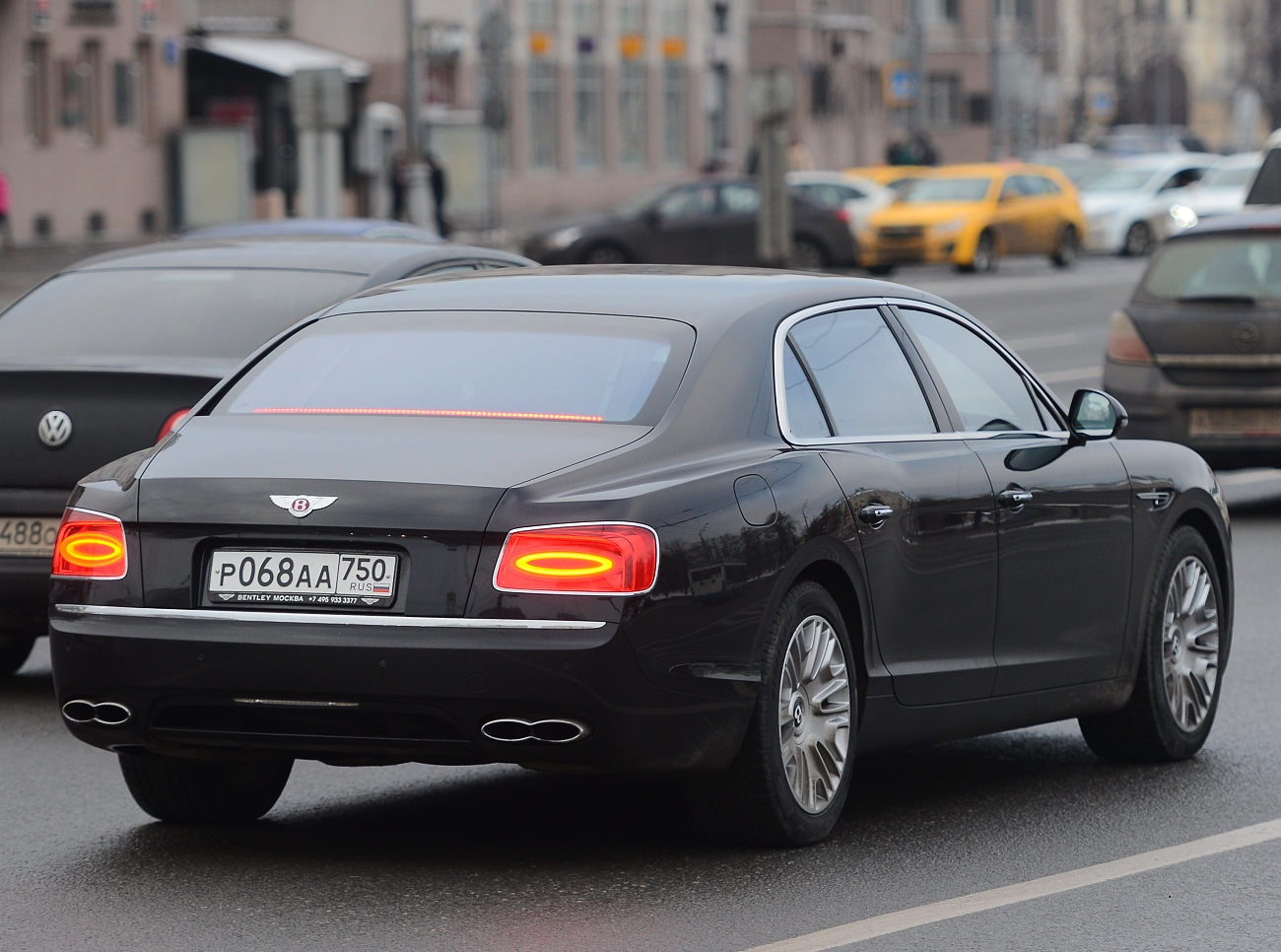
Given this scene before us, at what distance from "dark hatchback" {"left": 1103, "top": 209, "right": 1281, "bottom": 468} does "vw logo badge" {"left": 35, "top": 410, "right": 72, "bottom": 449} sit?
6991 millimetres

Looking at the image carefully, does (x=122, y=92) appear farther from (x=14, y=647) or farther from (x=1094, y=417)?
(x=1094, y=417)

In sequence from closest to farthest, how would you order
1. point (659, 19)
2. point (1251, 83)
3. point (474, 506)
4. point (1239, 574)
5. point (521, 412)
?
point (474, 506) → point (521, 412) → point (1239, 574) → point (659, 19) → point (1251, 83)

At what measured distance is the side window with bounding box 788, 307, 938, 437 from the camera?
686 centimetres

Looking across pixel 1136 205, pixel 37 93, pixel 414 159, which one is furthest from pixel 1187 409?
pixel 37 93

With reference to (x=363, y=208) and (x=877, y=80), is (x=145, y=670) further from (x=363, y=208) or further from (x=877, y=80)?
(x=877, y=80)

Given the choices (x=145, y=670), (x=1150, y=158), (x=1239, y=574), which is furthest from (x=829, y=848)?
(x=1150, y=158)

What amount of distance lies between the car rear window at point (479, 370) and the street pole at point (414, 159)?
3324 centimetres

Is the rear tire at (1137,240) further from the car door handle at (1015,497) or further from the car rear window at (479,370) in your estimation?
the car rear window at (479,370)

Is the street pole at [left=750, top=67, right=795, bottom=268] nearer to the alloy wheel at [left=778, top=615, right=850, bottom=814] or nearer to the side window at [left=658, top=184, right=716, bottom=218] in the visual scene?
the side window at [left=658, top=184, right=716, bottom=218]

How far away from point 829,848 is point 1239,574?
623 centimetres

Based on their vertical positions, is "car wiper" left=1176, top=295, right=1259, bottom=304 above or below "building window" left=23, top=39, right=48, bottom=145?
below

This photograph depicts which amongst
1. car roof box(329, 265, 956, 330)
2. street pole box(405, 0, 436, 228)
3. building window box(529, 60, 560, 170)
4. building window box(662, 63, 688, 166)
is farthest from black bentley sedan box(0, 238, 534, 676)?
building window box(662, 63, 688, 166)

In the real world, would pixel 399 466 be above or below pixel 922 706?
above

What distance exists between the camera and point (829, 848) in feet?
21.6
